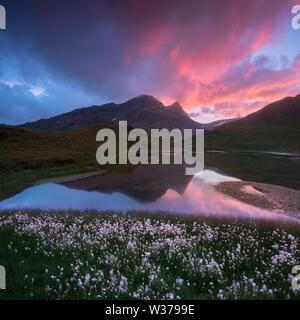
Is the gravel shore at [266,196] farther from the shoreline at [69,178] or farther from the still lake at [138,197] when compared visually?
the shoreline at [69,178]

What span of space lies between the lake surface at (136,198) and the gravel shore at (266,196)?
125 centimetres

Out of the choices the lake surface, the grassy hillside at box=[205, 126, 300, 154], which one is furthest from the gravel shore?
the grassy hillside at box=[205, 126, 300, 154]

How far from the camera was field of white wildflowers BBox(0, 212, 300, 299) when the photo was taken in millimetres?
7184

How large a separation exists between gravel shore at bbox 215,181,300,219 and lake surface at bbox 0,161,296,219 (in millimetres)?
1255

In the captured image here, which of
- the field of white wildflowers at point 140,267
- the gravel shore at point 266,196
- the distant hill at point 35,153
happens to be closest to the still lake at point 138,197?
the gravel shore at point 266,196

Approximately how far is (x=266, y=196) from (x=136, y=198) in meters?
12.7

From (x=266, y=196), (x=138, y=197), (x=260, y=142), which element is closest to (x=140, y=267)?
(x=138, y=197)

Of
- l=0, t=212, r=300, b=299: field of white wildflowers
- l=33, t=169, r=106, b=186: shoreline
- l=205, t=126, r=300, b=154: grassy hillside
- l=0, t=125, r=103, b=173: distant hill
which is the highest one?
l=205, t=126, r=300, b=154: grassy hillside

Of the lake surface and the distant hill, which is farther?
the distant hill

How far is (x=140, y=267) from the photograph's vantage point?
829cm

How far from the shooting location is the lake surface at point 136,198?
77.5 ft

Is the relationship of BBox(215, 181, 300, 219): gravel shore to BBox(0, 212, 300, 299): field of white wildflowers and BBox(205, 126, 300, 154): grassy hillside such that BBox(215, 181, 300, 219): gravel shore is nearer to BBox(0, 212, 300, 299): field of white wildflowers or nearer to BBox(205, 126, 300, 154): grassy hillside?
BBox(0, 212, 300, 299): field of white wildflowers

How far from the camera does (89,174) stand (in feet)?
164
